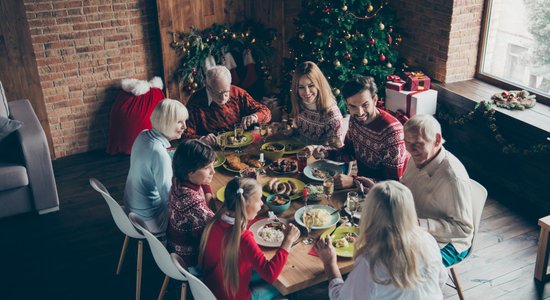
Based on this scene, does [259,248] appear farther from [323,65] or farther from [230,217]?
[323,65]

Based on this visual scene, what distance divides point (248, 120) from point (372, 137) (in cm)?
110

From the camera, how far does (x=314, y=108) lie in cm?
414

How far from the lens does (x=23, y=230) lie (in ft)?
15.4

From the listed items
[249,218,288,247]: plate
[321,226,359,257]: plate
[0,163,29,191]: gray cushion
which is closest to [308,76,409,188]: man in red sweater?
[321,226,359,257]: plate

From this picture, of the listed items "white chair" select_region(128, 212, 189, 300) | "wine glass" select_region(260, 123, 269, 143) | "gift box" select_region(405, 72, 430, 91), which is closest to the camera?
"white chair" select_region(128, 212, 189, 300)

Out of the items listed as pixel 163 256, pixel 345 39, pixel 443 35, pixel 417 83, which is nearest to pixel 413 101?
pixel 417 83

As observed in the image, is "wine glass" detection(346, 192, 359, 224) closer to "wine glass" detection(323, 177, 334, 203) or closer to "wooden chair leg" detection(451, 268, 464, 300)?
"wine glass" detection(323, 177, 334, 203)

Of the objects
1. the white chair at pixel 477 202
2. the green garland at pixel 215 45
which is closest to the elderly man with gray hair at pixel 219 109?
the green garland at pixel 215 45

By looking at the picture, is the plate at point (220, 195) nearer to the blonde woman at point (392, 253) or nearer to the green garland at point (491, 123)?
the blonde woman at point (392, 253)

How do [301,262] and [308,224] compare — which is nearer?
[301,262]

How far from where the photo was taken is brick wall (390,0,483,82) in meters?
5.53

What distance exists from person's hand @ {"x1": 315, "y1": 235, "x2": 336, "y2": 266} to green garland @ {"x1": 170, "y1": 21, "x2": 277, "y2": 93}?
3.77 meters

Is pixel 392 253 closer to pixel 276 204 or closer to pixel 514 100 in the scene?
pixel 276 204

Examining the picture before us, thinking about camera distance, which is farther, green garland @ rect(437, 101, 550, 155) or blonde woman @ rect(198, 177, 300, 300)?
green garland @ rect(437, 101, 550, 155)
